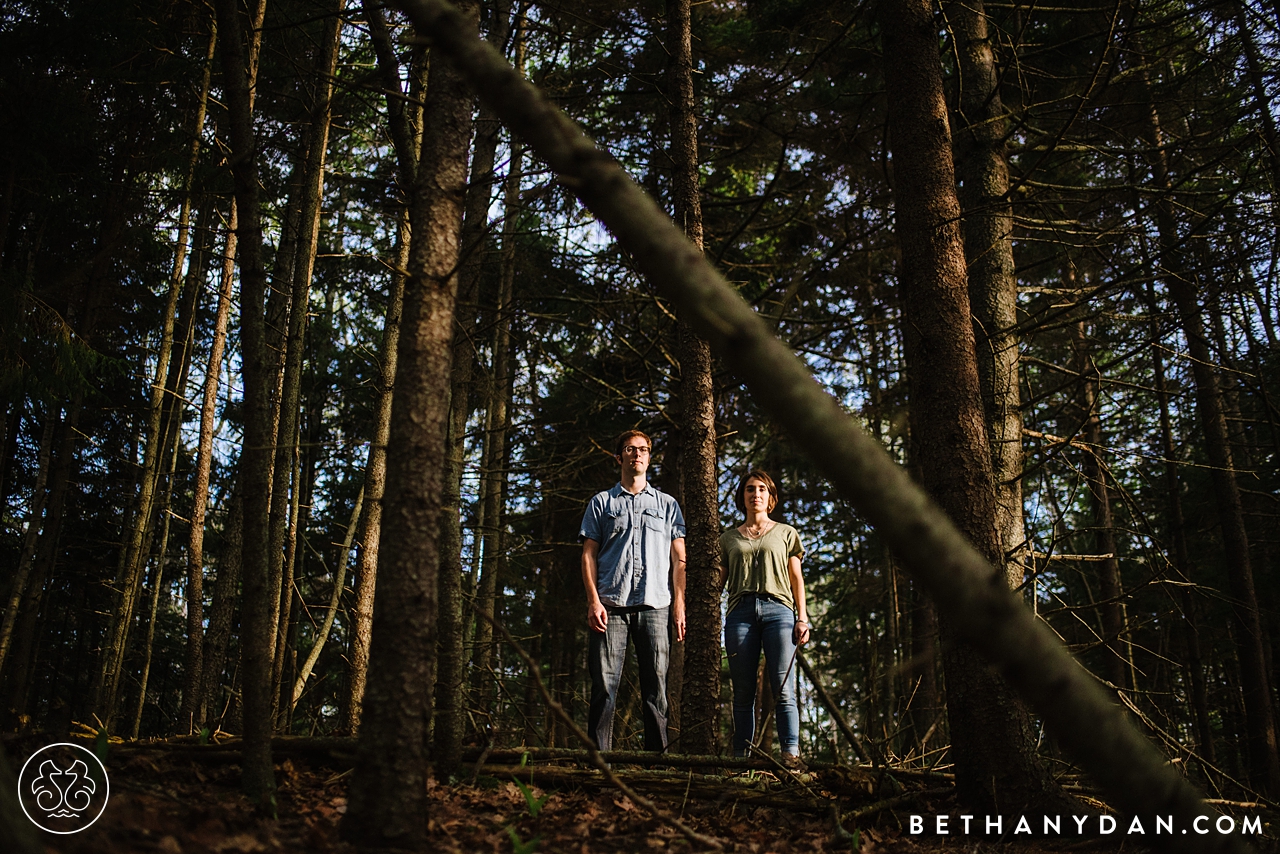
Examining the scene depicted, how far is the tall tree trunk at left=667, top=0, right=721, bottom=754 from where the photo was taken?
5207 mm

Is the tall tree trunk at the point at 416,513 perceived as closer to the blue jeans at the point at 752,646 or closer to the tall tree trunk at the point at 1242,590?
the blue jeans at the point at 752,646

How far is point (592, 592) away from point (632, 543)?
0.43m

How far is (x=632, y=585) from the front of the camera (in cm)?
527

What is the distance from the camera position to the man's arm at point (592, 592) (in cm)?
512

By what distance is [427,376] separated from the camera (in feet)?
9.07

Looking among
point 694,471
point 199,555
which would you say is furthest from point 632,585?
point 199,555

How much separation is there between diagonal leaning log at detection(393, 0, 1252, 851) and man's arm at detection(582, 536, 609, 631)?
3.54 m

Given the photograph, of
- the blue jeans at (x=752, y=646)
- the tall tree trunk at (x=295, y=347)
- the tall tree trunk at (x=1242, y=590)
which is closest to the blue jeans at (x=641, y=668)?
the blue jeans at (x=752, y=646)

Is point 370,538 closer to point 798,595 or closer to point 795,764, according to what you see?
point 798,595

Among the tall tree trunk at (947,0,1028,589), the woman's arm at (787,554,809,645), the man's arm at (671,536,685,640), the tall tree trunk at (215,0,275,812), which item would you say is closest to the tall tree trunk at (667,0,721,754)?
the man's arm at (671,536,685,640)

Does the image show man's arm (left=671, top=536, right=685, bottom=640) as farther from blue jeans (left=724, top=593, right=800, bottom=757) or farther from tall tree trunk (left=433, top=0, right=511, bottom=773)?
tall tree trunk (left=433, top=0, right=511, bottom=773)

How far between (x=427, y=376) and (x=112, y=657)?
777cm

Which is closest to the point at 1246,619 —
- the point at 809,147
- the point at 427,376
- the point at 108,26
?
the point at 809,147

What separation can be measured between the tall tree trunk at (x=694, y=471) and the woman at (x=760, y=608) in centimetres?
14
